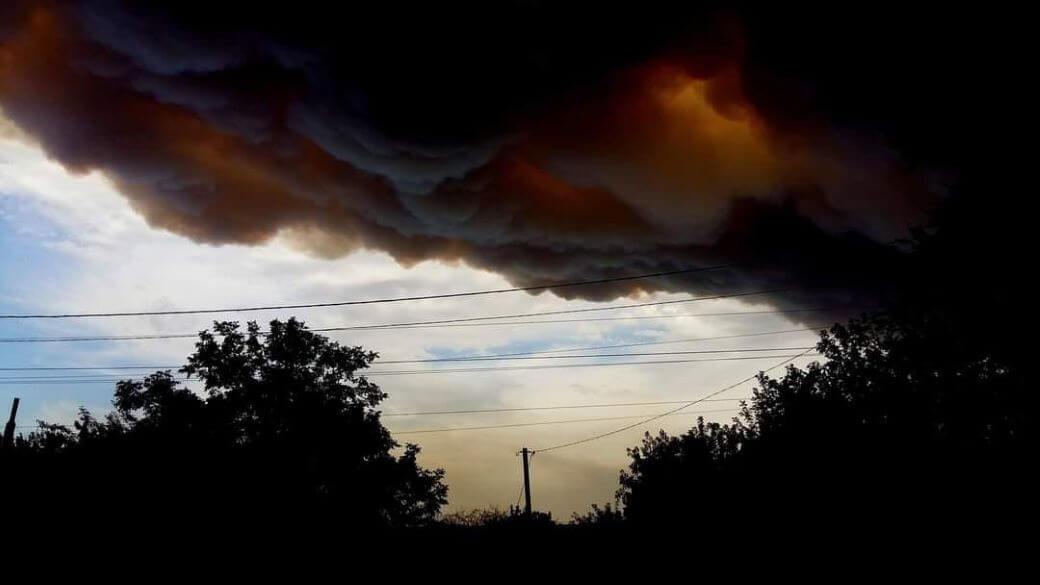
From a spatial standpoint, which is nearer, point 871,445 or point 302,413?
point 871,445

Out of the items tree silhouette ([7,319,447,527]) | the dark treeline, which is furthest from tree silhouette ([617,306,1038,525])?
tree silhouette ([7,319,447,527])

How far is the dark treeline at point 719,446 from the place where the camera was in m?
15.6

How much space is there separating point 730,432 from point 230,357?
31283mm

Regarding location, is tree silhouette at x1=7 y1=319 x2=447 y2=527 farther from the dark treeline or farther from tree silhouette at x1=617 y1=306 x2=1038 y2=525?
tree silhouette at x1=617 y1=306 x2=1038 y2=525

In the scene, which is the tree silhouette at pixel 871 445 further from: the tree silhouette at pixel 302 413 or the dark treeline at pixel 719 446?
the tree silhouette at pixel 302 413

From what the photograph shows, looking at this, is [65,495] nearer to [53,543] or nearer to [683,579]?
[53,543]

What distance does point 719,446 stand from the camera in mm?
37531

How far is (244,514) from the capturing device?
1647cm

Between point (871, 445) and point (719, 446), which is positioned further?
point (719, 446)

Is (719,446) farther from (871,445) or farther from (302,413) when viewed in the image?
(302,413)

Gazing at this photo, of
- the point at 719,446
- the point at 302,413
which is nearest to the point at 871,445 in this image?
the point at 719,446

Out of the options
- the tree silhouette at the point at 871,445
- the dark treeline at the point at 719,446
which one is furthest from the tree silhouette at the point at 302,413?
the tree silhouette at the point at 871,445

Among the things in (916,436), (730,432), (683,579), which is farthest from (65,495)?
(730,432)

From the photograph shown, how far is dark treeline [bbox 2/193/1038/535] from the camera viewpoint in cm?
1555
